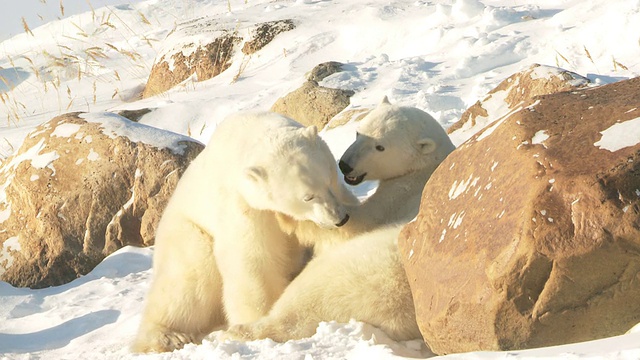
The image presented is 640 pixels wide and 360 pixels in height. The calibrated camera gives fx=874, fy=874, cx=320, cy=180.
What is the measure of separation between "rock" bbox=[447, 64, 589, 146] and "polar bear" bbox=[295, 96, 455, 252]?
263 cm

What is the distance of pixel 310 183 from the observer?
4.59m

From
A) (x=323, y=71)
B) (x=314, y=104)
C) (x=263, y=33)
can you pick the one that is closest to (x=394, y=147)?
(x=314, y=104)

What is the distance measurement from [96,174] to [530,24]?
5.76m

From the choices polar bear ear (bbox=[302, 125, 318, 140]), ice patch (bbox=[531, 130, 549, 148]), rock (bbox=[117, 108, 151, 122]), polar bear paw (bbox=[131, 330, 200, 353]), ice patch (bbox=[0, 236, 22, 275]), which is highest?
ice patch (bbox=[531, 130, 549, 148])

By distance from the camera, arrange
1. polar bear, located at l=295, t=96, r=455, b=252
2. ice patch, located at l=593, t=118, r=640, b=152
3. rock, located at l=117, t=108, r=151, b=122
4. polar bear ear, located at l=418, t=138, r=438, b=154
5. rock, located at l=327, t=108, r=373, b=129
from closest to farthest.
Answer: ice patch, located at l=593, t=118, r=640, b=152 → polar bear, located at l=295, t=96, r=455, b=252 → polar bear ear, located at l=418, t=138, r=438, b=154 → rock, located at l=327, t=108, r=373, b=129 → rock, located at l=117, t=108, r=151, b=122

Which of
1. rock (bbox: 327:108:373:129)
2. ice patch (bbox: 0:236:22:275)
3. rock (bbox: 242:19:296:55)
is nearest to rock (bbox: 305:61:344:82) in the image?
rock (bbox: 327:108:373:129)

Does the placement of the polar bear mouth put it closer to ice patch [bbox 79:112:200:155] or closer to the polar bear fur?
the polar bear fur

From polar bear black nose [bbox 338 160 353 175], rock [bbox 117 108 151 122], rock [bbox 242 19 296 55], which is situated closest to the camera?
polar bear black nose [bbox 338 160 353 175]

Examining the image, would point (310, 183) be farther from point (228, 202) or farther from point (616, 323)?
point (616, 323)

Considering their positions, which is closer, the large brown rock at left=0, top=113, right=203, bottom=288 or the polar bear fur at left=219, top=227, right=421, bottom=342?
the polar bear fur at left=219, top=227, right=421, bottom=342

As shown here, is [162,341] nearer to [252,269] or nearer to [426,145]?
[252,269]

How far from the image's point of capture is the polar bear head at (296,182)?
180 inches

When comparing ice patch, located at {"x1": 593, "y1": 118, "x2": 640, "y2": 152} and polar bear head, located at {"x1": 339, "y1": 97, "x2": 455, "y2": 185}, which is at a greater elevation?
ice patch, located at {"x1": 593, "y1": 118, "x2": 640, "y2": 152}

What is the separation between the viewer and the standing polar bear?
409 centimetres
